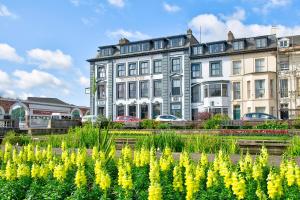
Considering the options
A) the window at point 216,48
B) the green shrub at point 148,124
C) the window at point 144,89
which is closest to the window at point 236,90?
the window at point 216,48

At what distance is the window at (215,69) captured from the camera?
149 feet

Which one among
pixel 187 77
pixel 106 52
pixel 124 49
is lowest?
pixel 187 77

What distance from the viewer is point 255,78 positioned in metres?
42.3

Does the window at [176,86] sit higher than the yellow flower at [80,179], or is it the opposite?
the window at [176,86]

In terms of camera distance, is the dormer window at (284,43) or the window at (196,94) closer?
the dormer window at (284,43)

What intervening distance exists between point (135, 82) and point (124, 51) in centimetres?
496

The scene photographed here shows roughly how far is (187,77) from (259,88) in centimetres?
923

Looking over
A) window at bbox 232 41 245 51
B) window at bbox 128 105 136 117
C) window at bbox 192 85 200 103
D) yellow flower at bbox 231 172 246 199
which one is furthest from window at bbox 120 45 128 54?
yellow flower at bbox 231 172 246 199

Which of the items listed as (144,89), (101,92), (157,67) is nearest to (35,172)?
(157,67)

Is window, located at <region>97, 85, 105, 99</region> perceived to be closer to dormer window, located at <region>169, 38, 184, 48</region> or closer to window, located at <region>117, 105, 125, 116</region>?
window, located at <region>117, 105, 125, 116</region>

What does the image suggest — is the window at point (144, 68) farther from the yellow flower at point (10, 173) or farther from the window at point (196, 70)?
the yellow flower at point (10, 173)

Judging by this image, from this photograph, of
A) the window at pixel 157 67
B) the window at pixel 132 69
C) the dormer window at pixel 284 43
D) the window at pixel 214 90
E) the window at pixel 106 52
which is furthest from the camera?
the window at pixel 106 52

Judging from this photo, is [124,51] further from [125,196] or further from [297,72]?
[125,196]

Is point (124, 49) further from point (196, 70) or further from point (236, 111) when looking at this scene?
point (236, 111)
